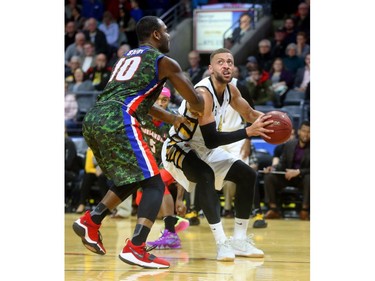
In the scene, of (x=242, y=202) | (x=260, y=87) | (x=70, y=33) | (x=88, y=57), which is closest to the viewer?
(x=242, y=202)

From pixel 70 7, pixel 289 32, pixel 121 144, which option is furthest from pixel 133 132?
pixel 70 7

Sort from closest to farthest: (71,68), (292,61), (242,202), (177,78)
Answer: (177,78), (242,202), (292,61), (71,68)

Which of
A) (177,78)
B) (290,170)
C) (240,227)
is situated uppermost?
(177,78)

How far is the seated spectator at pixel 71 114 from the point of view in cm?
1314

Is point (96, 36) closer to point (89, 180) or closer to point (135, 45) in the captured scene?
point (135, 45)

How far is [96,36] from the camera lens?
15.3 meters

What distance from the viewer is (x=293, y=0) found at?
15039mm

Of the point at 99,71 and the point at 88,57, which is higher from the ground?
the point at 88,57

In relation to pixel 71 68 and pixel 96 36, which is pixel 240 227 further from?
pixel 96 36

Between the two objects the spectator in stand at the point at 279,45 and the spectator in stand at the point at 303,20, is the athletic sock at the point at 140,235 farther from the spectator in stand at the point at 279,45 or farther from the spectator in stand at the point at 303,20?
the spectator in stand at the point at 303,20

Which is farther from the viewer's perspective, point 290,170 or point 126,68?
point 290,170

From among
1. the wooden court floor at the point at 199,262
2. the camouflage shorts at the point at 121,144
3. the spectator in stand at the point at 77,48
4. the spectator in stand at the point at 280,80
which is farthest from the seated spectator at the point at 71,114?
the camouflage shorts at the point at 121,144

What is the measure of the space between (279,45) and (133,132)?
882cm
